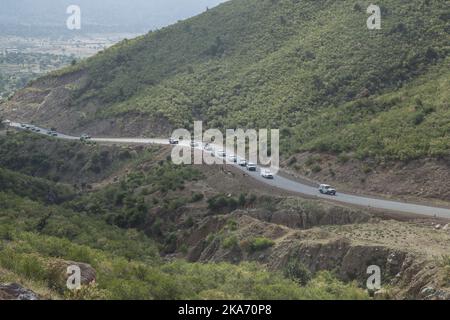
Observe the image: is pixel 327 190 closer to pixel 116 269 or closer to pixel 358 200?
pixel 358 200

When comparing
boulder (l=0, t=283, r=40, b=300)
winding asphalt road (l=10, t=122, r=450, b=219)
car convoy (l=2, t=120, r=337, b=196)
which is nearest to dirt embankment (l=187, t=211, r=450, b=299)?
winding asphalt road (l=10, t=122, r=450, b=219)

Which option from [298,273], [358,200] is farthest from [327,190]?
[298,273]

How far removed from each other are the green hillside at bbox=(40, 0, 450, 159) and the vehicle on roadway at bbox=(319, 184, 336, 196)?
18.9ft

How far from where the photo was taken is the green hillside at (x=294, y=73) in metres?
55.1

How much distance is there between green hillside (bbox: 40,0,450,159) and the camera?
181 feet

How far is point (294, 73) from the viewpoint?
72500 millimetres

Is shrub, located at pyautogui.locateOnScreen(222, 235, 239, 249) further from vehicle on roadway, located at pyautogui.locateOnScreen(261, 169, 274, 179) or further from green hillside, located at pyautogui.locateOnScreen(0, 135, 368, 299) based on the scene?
vehicle on roadway, located at pyautogui.locateOnScreen(261, 169, 274, 179)

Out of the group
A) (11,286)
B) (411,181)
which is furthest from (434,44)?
(11,286)

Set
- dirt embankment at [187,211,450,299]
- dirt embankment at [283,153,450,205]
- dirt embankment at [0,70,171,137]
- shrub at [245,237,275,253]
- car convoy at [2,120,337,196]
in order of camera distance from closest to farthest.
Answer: dirt embankment at [187,211,450,299] → shrub at [245,237,275,253] → dirt embankment at [283,153,450,205] → car convoy at [2,120,337,196] → dirt embankment at [0,70,171,137]

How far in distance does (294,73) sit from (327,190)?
107 feet

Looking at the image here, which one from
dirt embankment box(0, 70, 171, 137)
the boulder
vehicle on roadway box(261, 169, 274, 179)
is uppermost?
dirt embankment box(0, 70, 171, 137)
